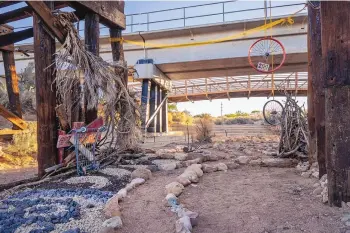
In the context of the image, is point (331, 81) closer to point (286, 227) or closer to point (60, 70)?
point (286, 227)

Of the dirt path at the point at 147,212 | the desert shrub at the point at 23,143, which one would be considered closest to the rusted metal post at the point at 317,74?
the dirt path at the point at 147,212

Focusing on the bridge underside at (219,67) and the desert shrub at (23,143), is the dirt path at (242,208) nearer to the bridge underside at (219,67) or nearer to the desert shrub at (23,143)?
the desert shrub at (23,143)

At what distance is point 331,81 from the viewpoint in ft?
9.25

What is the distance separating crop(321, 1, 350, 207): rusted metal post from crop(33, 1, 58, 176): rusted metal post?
12.6 ft

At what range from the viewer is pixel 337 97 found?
2.78 meters

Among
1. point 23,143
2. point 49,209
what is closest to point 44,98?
point 49,209

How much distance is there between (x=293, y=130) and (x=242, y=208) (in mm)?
3780

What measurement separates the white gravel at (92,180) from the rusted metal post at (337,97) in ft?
8.98

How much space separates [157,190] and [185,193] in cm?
37

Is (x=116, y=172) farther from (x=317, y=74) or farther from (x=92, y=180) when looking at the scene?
(x=317, y=74)

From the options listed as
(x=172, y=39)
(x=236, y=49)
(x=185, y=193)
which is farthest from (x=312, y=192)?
(x=172, y=39)

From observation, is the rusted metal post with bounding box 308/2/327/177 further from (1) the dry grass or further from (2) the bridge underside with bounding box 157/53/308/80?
(2) the bridge underside with bounding box 157/53/308/80

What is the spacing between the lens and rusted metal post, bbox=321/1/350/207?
2.73 m

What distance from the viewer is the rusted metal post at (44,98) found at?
4.51 meters
